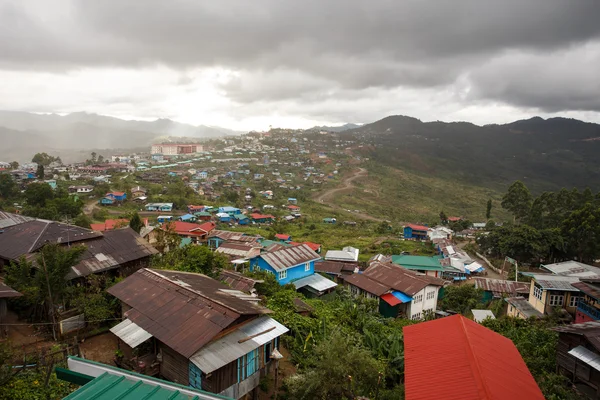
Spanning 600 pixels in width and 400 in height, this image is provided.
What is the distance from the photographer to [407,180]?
342ft

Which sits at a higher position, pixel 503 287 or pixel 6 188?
pixel 6 188

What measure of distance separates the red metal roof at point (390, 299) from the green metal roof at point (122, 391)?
2078 centimetres

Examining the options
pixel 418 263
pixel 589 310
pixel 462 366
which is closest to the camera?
Answer: pixel 462 366

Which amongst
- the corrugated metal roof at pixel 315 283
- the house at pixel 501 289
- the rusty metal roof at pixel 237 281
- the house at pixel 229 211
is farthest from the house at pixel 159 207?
the house at pixel 501 289

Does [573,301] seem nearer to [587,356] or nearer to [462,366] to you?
[587,356]

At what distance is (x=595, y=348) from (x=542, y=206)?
132 feet

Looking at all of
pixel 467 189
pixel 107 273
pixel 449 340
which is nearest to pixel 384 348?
pixel 449 340

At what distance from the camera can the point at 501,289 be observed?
93.8ft

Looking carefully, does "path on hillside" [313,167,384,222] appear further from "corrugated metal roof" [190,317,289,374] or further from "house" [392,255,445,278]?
"corrugated metal roof" [190,317,289,374]

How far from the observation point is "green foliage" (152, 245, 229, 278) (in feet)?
56.2

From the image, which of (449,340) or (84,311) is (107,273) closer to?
(84,311)

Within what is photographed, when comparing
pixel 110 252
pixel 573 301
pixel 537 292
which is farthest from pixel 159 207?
pixel 573 301

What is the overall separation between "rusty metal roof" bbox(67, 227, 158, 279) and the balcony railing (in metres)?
21.6

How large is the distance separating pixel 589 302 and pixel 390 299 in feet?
33.5
